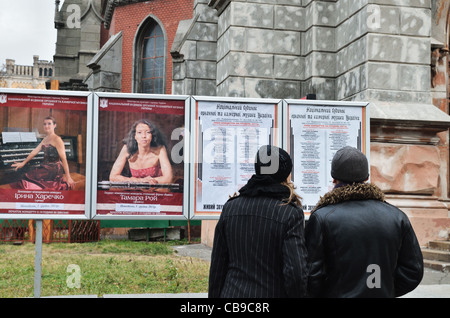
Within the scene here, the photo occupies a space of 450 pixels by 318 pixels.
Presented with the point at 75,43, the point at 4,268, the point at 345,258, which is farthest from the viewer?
the point at 75,43

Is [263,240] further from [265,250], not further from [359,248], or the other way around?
[359,248]

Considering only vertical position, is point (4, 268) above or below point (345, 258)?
below

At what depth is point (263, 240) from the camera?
3.00 meters

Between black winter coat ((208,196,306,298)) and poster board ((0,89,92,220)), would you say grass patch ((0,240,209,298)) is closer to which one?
poster board ((0,89,92,220))

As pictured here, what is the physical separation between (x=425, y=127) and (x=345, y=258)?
6.02 metres

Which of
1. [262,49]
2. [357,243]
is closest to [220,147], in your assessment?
[357,243]

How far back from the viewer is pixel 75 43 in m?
29.6

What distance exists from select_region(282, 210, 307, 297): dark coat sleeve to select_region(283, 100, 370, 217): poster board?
2833 mm

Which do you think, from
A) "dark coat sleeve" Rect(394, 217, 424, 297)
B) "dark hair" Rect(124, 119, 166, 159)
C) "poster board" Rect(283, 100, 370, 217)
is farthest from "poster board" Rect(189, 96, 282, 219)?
"dark coat sleeve" Rect(394, 217, 424, 297)

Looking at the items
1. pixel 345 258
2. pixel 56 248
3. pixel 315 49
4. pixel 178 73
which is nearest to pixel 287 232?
pixel 345 258

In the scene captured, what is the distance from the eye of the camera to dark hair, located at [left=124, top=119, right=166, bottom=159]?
18.4 ft

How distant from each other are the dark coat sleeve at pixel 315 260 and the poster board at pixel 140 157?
281 cm
